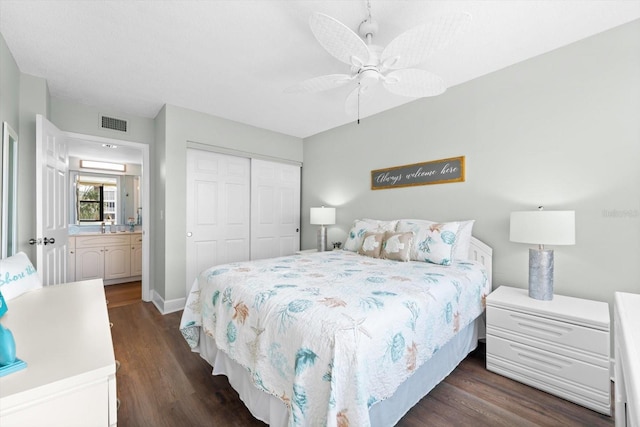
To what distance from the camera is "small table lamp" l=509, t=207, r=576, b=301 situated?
6.24 ft

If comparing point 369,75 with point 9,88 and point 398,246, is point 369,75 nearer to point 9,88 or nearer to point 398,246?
point 398,246

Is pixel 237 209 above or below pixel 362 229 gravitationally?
above

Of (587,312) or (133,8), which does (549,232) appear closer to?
(587,312)

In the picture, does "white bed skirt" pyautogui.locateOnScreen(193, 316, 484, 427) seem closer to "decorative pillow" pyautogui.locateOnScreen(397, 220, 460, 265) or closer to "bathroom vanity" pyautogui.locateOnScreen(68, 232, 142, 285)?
"decorative pillow" pyautogui.locateOnScreen(397, 220, 460, 265)

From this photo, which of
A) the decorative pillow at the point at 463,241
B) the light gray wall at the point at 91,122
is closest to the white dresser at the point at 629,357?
the decorative pillow at the point at 463,241

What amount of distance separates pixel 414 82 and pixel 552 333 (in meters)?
1.99

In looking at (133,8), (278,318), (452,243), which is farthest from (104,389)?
(452,243)

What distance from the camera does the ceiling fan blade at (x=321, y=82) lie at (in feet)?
6.43

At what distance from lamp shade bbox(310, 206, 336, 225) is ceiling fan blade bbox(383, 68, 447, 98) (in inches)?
81.1

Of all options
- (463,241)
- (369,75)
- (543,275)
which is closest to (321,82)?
(369,75)

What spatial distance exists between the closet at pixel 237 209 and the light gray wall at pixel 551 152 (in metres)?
1.94

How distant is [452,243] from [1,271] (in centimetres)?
306

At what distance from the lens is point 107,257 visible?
475cm

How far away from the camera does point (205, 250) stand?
147 inches
